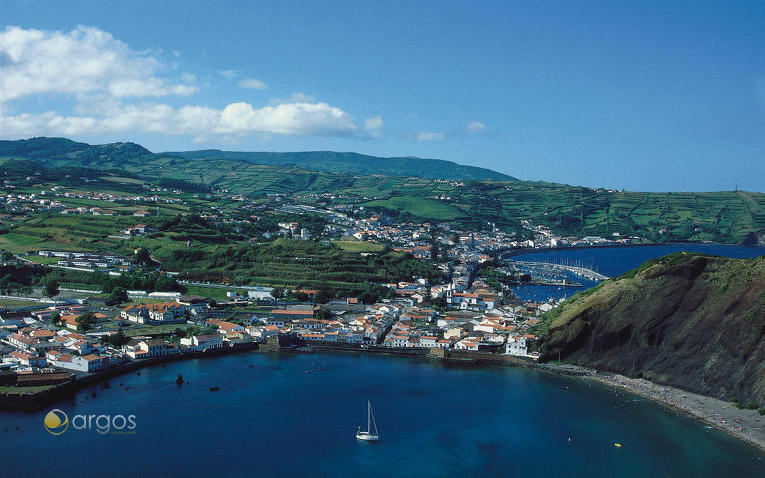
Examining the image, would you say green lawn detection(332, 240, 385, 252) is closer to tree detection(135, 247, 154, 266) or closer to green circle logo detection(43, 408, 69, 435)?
tree detection(135, 247, 154, 266)

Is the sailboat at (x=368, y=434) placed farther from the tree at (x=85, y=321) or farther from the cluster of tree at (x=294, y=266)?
the cluster of tree at (x=294, y=266)

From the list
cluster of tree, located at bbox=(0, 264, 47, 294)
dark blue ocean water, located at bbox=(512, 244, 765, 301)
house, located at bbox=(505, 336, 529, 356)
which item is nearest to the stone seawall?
house, located at bbox=(505, 336, 529, 356)

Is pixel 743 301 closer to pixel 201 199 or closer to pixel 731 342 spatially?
pixel 731 342

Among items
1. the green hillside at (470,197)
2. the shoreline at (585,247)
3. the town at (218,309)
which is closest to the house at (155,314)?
the town at (218,309)

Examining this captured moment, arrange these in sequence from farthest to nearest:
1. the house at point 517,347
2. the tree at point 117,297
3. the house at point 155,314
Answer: the tree at point 117,297 → the house at point 155,314 → the house at point 517,347

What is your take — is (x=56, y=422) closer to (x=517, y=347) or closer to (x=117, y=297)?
(x=117, y=297)
